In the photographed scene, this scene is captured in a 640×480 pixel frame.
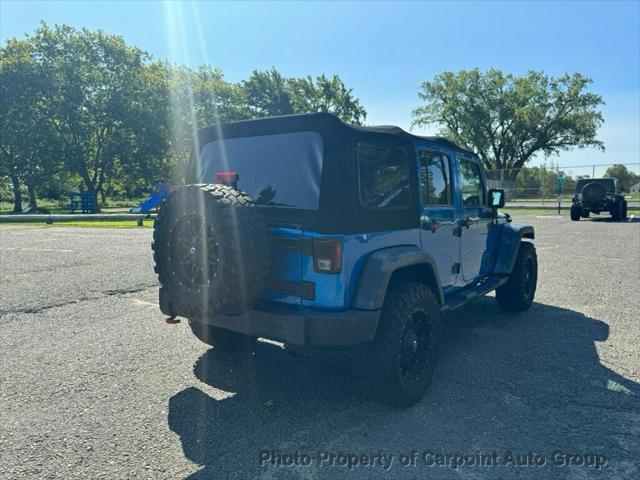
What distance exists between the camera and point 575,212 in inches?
774

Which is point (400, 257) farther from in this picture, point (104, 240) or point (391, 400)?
point (104, 240)

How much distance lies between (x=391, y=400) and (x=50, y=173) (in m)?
36.2

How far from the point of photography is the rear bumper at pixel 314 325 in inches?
107

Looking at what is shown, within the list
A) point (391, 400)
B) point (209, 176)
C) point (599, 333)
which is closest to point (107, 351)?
point (209, 176)

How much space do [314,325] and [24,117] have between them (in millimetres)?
35233

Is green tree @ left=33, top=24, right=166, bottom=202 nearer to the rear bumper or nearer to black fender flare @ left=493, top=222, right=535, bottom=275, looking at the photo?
black fender flare @ left=493, top=222, right=535, bottom=275

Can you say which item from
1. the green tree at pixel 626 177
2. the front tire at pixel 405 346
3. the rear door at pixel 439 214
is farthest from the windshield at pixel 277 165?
the green tree at pixel 626 177

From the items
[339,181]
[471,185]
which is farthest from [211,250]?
[471,185]

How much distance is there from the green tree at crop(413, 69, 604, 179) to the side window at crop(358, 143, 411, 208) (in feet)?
148

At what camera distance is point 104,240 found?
12.7 m

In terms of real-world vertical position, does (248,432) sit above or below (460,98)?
below

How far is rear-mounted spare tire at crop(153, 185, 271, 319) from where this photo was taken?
2.70 m

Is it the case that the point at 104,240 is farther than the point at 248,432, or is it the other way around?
the point at 104,240

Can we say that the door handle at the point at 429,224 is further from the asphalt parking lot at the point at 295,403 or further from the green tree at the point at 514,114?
the green tree at the point at 514,114
